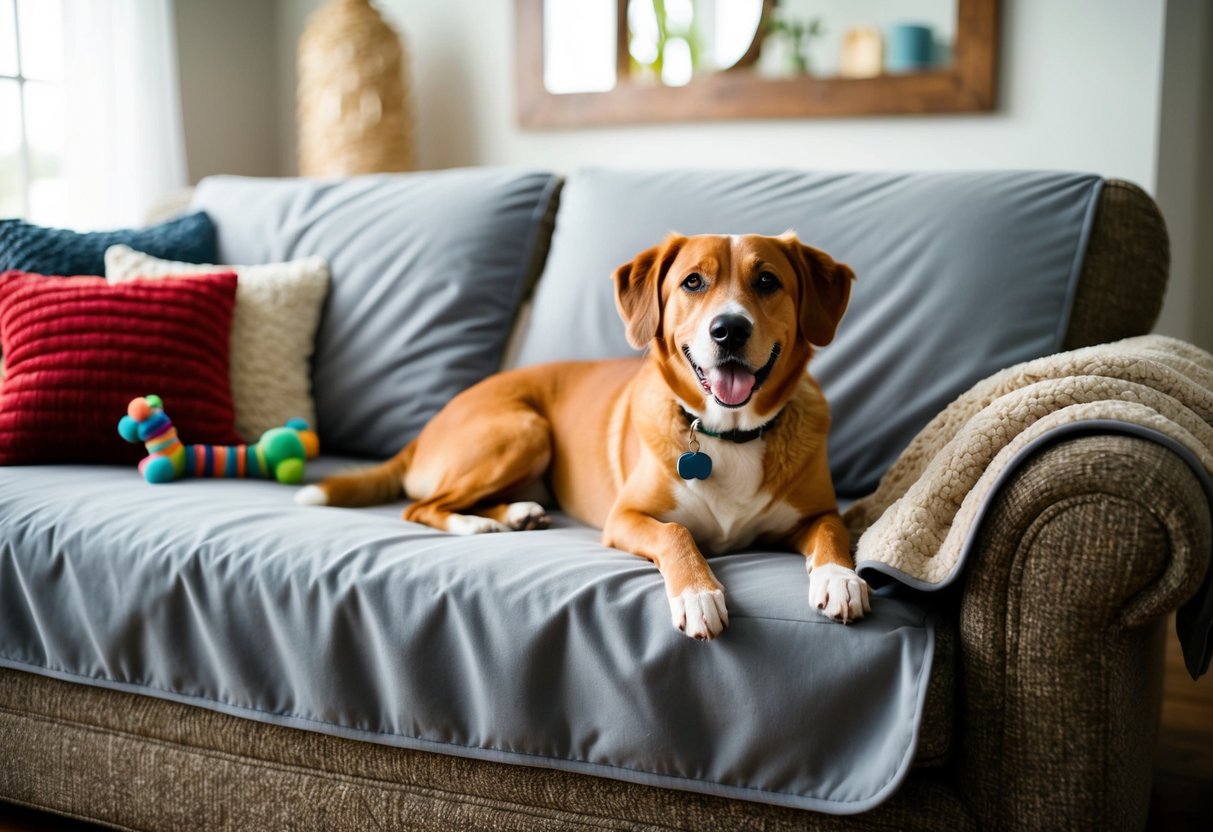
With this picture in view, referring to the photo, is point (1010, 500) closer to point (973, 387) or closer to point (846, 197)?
point (973, 387)

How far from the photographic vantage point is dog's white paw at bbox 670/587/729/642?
Answer: 4.35 feet

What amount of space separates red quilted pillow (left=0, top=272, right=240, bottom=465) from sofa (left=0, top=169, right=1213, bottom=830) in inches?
3.0

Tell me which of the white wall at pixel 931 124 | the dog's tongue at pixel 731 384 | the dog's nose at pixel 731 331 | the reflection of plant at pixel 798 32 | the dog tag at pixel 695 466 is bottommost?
the dog tag at pixel 695 466

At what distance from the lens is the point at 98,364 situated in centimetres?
204

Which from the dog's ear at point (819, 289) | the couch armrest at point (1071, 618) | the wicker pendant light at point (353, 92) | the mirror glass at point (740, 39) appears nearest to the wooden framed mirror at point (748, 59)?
the mirror glass at point (740, 39)

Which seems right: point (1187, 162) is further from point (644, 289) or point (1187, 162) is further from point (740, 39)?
point (644, 289)

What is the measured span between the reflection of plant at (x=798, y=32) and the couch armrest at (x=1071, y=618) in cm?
245

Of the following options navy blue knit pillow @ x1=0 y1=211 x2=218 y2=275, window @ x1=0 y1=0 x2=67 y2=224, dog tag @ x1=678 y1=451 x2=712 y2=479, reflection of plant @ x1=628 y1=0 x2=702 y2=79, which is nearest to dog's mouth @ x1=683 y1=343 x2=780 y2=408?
dog tag @ x1=678 y1=451 x2=712 y2=479

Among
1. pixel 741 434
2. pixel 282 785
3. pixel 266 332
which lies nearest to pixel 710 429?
pixel 741 434

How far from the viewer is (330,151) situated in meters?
3.81

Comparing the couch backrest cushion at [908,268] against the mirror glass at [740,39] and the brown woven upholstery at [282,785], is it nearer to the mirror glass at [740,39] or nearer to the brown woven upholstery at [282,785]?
the brown woven upholstery at [282,785]

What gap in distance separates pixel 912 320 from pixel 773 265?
43 cm

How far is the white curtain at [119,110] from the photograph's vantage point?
338 cm

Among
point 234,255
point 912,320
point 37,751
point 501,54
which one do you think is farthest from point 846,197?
point 501,54
